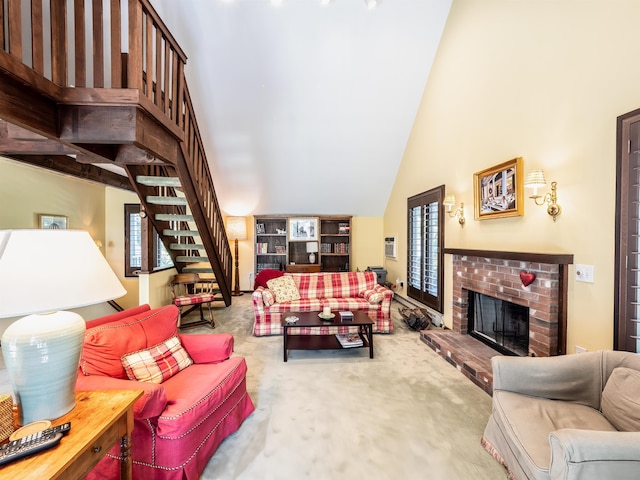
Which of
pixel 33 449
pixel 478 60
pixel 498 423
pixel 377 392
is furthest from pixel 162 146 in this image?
pixel 478 60

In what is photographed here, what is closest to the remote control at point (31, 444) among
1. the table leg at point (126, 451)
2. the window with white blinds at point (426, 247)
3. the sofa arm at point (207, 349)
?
the table leg at point (126, 451)

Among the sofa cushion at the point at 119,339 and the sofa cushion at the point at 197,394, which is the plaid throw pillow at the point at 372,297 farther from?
the sofa cushion at the point at 119,339

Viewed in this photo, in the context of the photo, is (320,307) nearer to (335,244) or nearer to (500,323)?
(500,323)

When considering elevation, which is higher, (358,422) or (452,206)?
(452,206)

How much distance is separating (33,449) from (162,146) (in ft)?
7.18

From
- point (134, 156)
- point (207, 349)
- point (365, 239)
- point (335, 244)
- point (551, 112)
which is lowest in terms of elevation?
point (207, 349)

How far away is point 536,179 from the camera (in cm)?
240

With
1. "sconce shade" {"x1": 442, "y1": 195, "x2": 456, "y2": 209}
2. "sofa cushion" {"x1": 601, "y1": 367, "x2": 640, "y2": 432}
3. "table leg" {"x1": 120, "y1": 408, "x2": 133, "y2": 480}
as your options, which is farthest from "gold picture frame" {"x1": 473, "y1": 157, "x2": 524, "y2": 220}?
"table leg" {"x1": 120, "y1": 408, "x2": 133, "y2": 480}

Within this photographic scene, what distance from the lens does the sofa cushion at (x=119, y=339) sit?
1635mm

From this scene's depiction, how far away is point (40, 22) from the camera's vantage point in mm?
1609

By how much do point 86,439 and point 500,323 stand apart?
356 centimetres

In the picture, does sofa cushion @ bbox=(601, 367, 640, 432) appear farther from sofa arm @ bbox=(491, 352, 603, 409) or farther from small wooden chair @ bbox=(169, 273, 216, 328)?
small wooden chair @ bbox=(169, 273, 216, 328)

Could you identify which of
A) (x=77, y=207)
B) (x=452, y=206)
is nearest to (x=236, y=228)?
(x=77, y=207)

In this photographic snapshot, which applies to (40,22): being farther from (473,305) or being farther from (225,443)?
(473,305)
